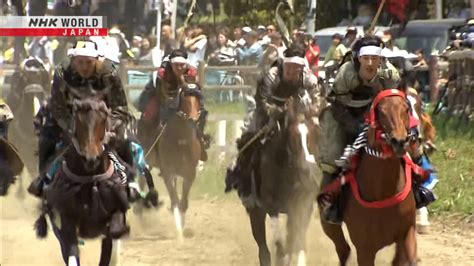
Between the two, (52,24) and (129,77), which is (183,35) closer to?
(129,77)

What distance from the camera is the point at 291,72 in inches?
389

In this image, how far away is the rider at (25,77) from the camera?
14.0 meters

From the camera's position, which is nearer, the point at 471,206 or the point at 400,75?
the point at 400,75

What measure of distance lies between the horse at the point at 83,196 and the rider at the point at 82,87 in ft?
0.47

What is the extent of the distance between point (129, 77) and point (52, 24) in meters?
4.15

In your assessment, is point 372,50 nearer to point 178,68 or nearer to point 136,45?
point 178,68

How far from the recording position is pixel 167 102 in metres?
12.7

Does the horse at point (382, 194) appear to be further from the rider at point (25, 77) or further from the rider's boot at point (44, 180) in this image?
the rider at point (25, 77)

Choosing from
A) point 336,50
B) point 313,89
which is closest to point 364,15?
point 336,50

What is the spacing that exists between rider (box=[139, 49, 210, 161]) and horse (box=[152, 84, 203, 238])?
0.28ft

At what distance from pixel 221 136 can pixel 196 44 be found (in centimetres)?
145

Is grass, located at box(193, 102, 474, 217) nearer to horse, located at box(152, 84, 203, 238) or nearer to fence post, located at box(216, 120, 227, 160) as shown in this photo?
fence post, located at box(216, 120, 227, 160)

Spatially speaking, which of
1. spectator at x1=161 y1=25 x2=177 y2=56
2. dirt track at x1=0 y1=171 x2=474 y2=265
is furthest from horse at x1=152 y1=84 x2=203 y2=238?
spectator at x1=161 y1=25 x2=177 y2=56

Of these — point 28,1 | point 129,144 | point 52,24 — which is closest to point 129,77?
point 28,1
